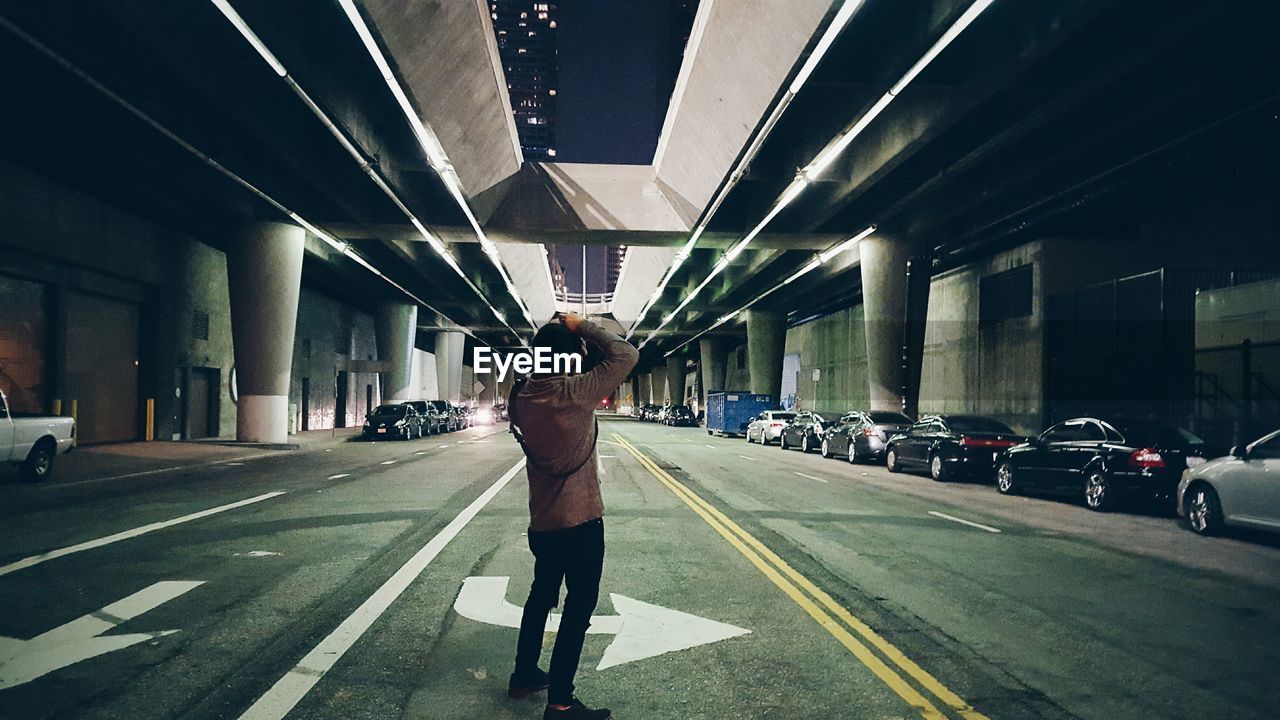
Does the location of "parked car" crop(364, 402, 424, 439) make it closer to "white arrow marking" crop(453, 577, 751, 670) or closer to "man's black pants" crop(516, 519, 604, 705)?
"white arrow marking" crop(453, 577, 751, 670)

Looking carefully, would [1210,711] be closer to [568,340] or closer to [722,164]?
[568,340]

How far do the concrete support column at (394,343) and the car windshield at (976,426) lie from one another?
Result: 124ft

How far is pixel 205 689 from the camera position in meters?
4.54

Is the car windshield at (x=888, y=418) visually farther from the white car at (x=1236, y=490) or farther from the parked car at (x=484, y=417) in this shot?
the parked car at (x=484, y=417)

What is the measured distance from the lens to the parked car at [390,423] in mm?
36500

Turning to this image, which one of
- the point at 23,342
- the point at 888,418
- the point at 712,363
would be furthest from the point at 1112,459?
the point at 712,363

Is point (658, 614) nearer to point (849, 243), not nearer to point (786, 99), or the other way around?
point (786, 99)

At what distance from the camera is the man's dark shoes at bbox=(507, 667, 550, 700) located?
444 centimetres

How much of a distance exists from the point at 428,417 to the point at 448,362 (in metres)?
32.4

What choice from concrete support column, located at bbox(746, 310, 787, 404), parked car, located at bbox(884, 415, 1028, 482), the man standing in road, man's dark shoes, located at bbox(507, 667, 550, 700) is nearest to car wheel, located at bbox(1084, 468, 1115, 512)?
parked car, located at bbox(884, 415, 1028, 482)

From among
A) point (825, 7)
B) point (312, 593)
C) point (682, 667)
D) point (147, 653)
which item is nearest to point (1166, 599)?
point (682, 667)

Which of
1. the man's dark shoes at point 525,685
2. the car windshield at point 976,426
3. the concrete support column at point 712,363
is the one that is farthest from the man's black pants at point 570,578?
the concrete support column at point 712,363

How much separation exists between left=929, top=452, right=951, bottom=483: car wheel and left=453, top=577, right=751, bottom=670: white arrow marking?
14.2 m

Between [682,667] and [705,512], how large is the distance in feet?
24.1
